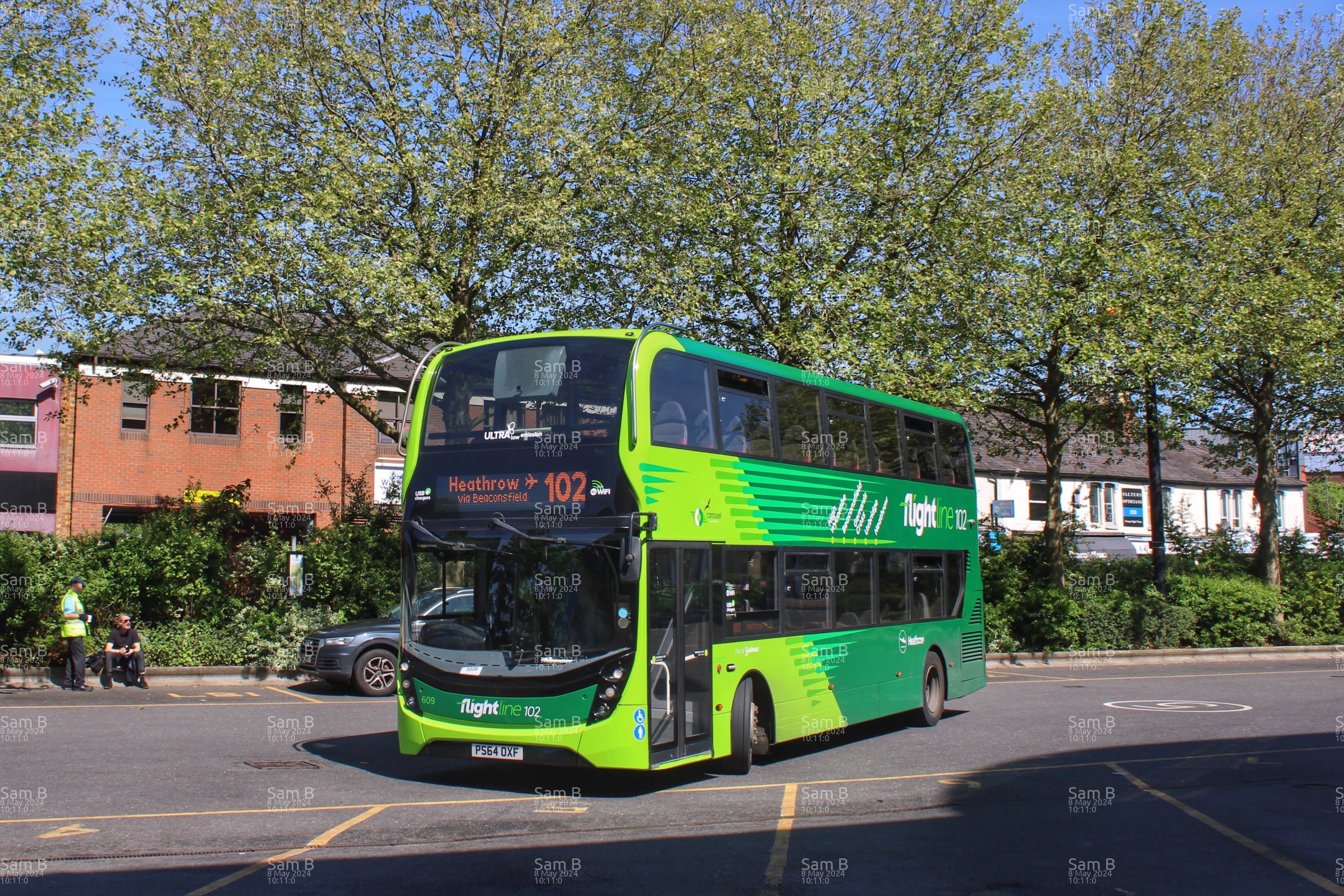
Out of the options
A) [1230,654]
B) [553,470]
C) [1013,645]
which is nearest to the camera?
[553,470]

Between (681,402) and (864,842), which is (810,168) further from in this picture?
(864,842)

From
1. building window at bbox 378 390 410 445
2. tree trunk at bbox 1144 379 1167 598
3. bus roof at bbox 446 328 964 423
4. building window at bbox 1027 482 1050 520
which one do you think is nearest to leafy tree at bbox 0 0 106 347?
bus roof at bbox 446 328 964 423

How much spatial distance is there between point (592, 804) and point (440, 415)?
3.74 meters

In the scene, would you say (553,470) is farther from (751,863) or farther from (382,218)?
(382,218)

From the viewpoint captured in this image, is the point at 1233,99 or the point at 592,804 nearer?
the point at 592,804

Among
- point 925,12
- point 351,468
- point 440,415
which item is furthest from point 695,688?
point 351,468

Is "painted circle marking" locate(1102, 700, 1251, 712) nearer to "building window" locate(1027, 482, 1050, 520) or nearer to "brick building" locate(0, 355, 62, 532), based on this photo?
"brick building" locate(0, 355, 62, 532)

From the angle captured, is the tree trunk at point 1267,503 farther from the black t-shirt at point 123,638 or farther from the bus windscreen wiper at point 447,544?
the black t-shirt at point 123,638

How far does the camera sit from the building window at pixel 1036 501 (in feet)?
164

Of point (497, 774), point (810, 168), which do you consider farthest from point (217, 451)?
point (497, 774)

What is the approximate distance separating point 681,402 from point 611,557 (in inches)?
65.5

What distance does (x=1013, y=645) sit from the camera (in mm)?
25594

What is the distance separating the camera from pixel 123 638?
58.9 feet

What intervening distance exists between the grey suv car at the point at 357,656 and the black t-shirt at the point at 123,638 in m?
3.11
